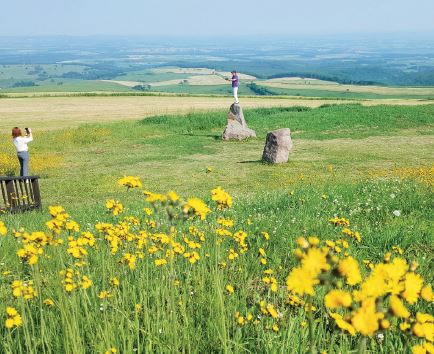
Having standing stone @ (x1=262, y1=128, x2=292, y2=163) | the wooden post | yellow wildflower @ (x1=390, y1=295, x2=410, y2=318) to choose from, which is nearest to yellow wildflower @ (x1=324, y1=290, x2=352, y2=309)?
yellow wildflower @ (x1=390, y1=295, x2=410, y2=318)

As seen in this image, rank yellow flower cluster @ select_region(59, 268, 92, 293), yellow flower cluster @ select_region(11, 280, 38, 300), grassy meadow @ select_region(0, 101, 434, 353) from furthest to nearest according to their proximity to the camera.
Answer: yellow flower cluster @ select_region(59, 268, 92, 293), grassy meadow @ select_region(0, 101, 434, 353), yellow flower cluster @ select_region(11, 280, 38, 300)

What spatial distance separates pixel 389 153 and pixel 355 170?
14.9 feet

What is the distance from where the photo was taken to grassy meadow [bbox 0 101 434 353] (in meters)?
2.96

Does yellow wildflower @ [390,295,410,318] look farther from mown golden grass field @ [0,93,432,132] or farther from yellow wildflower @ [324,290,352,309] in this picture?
mown golden grass field @ [0,93,432,132]

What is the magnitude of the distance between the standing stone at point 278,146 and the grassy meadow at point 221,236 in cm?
51

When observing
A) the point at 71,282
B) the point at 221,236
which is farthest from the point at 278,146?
the point at 71,282

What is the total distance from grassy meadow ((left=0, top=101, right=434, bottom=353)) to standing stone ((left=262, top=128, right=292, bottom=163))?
0.51 meters

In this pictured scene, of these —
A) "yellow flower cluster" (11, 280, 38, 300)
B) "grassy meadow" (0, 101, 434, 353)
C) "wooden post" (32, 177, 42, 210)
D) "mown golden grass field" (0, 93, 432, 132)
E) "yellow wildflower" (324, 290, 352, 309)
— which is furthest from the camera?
"mown golden grass field" (0, 93, 432, 132)

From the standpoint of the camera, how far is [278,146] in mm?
19828

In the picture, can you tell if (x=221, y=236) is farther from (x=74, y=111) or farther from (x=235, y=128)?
(x=74, y=111)

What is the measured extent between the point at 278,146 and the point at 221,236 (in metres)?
13.7

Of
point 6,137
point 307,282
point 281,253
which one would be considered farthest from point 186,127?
point 307,282

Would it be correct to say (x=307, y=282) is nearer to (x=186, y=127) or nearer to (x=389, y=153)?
(x=389, y=153)

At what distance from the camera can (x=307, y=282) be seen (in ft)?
4.64
